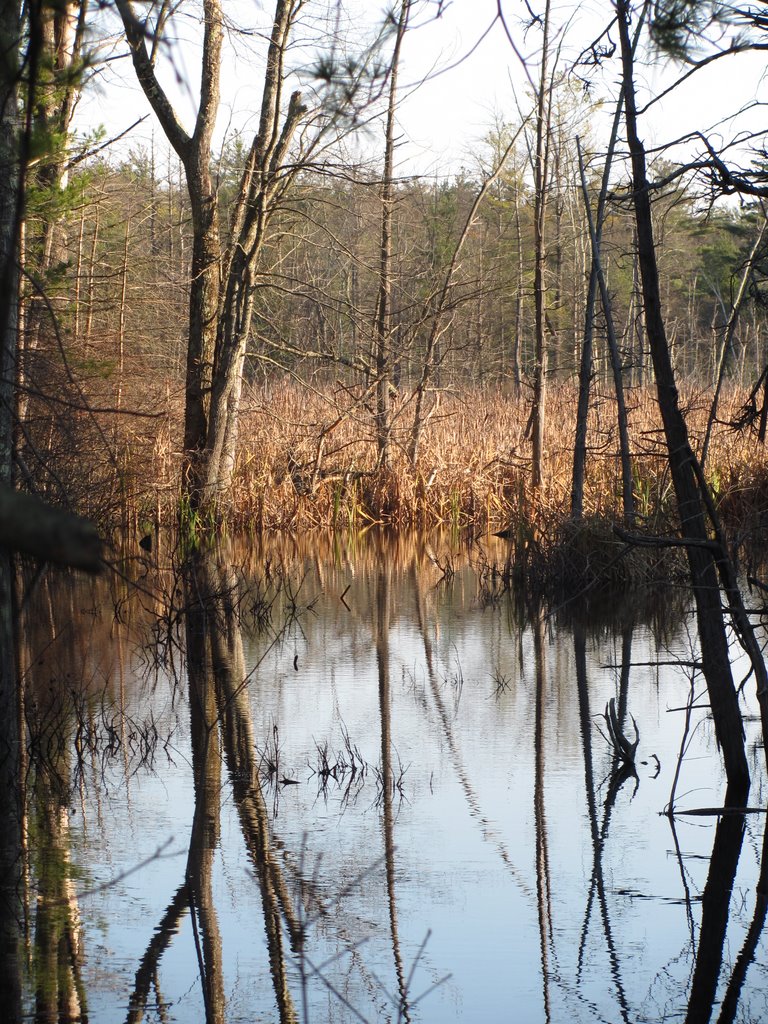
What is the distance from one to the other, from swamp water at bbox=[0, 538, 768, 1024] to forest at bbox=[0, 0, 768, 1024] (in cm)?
3

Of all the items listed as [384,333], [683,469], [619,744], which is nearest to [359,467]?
[384,333]

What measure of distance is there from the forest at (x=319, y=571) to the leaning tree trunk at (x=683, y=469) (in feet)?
0.06

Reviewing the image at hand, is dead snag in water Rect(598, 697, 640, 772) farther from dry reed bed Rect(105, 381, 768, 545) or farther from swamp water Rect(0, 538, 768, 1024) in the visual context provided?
dry reed bed Rect(105, 381, 768, 545)

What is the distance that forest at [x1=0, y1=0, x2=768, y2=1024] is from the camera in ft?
13.8

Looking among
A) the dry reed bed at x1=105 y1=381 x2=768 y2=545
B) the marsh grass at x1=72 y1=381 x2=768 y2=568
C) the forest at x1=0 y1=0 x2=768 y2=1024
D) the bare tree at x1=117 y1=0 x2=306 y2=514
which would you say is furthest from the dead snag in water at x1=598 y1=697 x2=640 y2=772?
the bare tree at x1=117 y1=0 x2=306 y2=514

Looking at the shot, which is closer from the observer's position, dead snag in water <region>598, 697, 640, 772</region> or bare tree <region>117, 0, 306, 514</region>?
dead snag in water <region>598, 697, 640, 772</region>

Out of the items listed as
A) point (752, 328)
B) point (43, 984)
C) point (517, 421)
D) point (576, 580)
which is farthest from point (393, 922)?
point (752, 328)

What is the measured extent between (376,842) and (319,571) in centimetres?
955

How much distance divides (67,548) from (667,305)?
50.5m

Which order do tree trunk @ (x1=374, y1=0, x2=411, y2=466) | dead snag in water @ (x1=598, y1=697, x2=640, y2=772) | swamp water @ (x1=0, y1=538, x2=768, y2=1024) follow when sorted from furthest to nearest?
1. tree trunk @ (x1=374, y1=0, x2=411, y2=466)
2. dead snag in water @ (x1=598, y1=697, x2=640, y2=772)
3. swamp water @ (x1=0, y1=538, x2=768, y2=1024)

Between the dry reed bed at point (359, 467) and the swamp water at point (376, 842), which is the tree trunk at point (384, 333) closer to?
the dry reed bed at point (359, 467)

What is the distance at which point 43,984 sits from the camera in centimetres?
412

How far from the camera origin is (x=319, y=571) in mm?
15062

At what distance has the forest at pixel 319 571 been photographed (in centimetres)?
422
